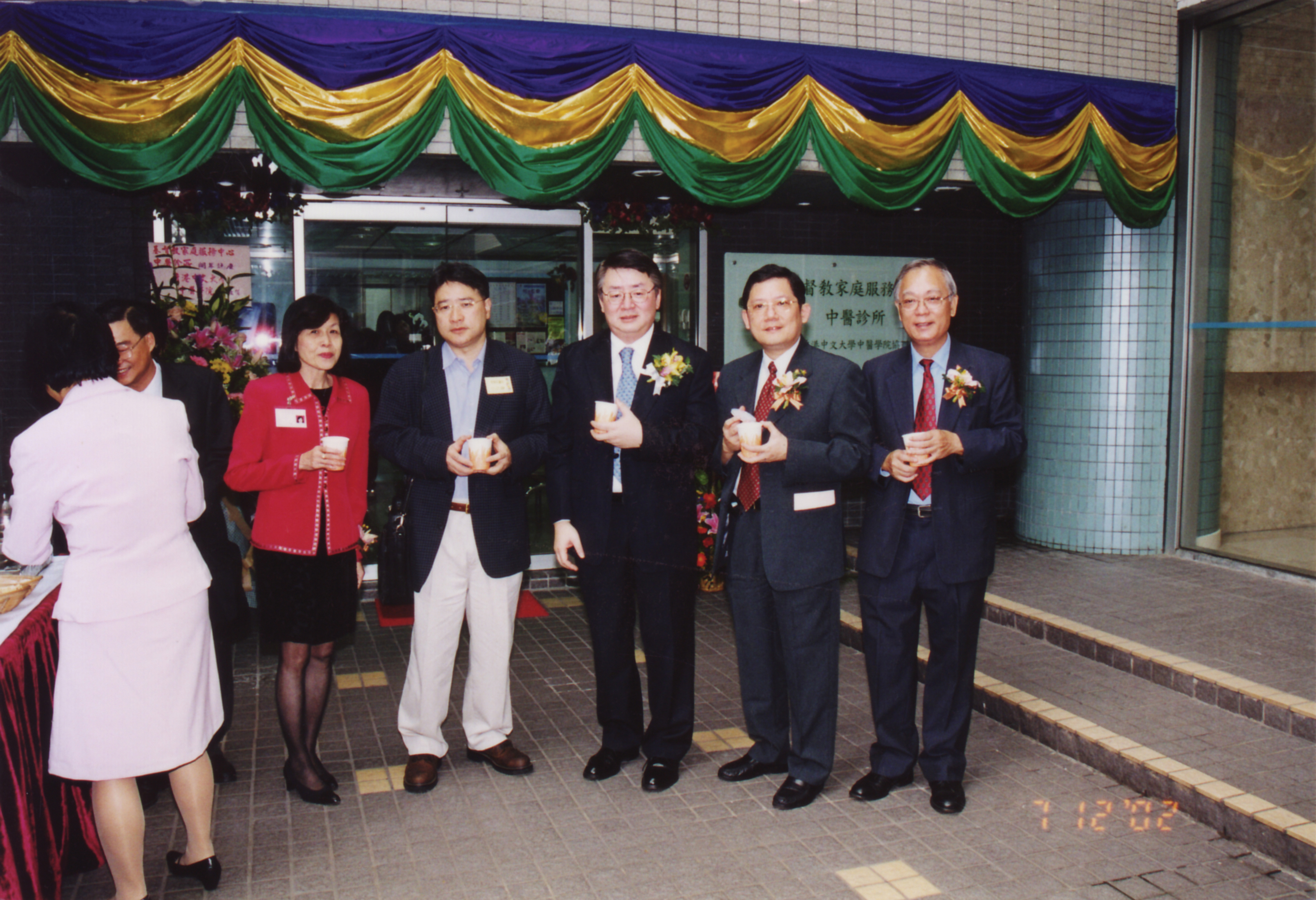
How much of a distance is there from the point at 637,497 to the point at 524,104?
2458mm

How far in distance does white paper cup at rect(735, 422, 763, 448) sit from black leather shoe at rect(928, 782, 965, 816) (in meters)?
1.51

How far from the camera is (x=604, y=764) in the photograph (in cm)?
388

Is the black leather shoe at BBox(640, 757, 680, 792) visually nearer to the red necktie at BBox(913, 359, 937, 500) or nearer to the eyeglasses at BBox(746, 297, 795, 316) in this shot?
the red necktie at BBox(913, 359, 937, 500)

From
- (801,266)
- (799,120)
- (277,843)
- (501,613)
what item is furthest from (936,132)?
(277,843)

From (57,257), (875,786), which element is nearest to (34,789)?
(875,786)

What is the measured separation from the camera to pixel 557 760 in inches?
161

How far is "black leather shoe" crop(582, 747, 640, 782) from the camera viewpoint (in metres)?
3.86

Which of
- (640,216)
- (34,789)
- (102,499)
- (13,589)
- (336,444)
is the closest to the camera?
(102,499)

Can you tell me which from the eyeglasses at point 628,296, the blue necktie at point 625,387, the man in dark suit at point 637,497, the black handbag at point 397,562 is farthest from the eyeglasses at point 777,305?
the black handbag at point 397,562

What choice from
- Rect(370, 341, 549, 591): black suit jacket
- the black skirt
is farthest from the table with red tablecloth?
Rect(370, 341, 549, 591): black suit jacket

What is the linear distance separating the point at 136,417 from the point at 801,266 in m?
6.10

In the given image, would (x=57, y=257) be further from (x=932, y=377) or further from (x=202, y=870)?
(x=932, y=377)

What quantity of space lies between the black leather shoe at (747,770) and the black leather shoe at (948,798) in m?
0.60

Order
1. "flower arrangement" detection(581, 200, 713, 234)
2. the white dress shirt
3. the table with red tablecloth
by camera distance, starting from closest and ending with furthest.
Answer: the table with red tablecloth < the white dress shirt < "flower arrangement" detection(581, 200, 713, 234)
